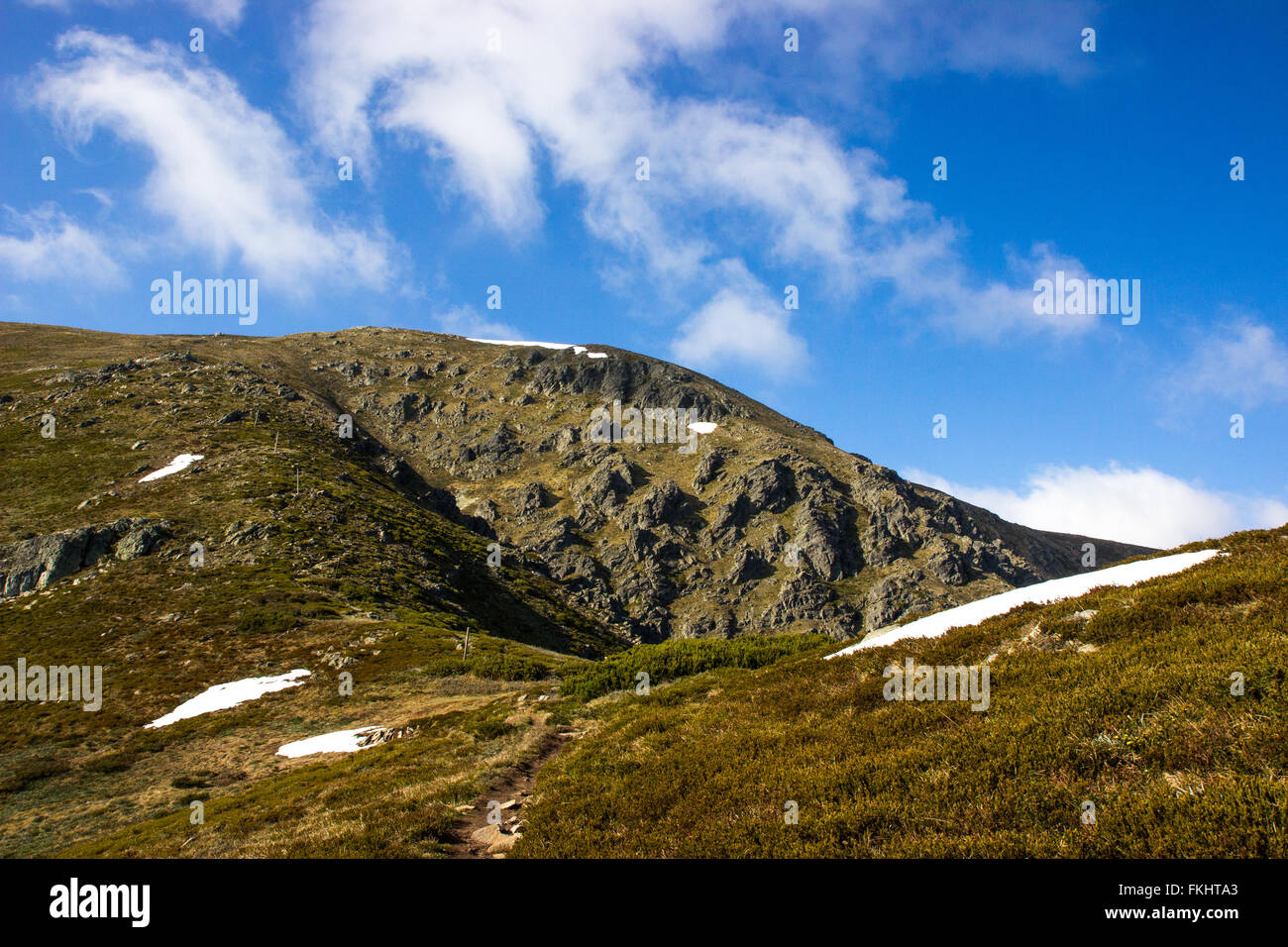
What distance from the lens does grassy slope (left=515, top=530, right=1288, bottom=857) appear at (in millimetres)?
6895

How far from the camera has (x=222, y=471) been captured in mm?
89875

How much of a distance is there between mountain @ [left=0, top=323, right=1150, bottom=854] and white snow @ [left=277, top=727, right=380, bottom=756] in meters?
1.04

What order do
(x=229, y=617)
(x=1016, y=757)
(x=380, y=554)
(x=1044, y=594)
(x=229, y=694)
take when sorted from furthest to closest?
1. (x=380, y=554)
2. (x=229, y=617)
3. (x=229, y=694)
4. (x=1044, y=594)
5. (x=1016, y=757)

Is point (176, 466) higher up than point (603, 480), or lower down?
lower down

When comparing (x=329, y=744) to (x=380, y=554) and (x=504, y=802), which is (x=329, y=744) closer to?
(x=504, y=802)

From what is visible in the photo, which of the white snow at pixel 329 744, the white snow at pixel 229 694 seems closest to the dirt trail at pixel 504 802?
the white snow at pixel 329 744

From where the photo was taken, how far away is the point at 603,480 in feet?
497

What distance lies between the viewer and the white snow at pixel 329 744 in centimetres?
3006

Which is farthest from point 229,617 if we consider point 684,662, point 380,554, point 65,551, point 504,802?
point 504,802

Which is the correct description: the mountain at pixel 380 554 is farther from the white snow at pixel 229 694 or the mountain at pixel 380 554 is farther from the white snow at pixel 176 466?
the white snow at pixel 229 694

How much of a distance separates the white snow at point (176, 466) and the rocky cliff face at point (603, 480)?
3.01 m

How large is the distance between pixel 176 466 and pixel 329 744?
271ft

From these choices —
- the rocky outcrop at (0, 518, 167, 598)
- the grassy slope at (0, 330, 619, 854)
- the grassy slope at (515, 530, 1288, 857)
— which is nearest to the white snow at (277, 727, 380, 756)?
the grassy slope at (0, 330, 619, 854)
